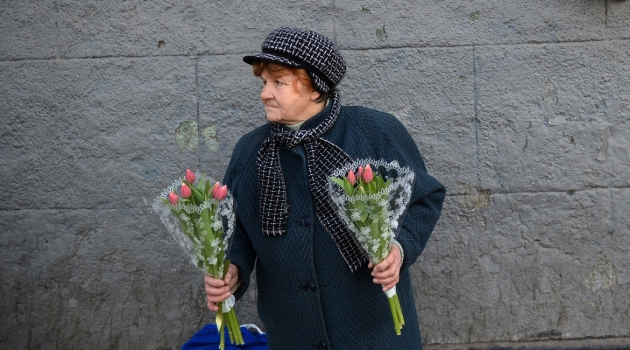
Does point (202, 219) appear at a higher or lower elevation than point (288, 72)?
lower

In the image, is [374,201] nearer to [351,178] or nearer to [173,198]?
[351,178]

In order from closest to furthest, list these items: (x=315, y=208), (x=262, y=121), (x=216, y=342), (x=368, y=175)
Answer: (x=368, y=175), (x=315, y=208), (x=216, y=342), (x=262, y=121)

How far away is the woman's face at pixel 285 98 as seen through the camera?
264cm

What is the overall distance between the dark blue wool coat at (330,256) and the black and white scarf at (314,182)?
0.03 meters

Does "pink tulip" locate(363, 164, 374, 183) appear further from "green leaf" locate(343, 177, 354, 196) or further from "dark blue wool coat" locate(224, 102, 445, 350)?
"dark blue wool coat" locate(224, 102, 445, 350)

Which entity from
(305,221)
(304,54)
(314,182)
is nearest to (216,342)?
(305,221)

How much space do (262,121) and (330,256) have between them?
1.42m

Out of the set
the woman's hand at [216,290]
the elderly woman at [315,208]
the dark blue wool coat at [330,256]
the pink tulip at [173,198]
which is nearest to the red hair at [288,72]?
the elderly woman at [315,208]

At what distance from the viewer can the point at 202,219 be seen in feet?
8.12

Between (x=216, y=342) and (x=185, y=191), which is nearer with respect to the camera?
(x=185, y=191)

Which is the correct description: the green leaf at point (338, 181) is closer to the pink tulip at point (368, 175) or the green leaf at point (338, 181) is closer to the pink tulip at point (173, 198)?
the pink tulip at point (368, 175)

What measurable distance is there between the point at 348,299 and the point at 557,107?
1.82 m

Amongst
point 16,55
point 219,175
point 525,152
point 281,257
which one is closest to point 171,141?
point 219,175

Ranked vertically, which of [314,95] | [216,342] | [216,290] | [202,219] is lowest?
[216,342]
